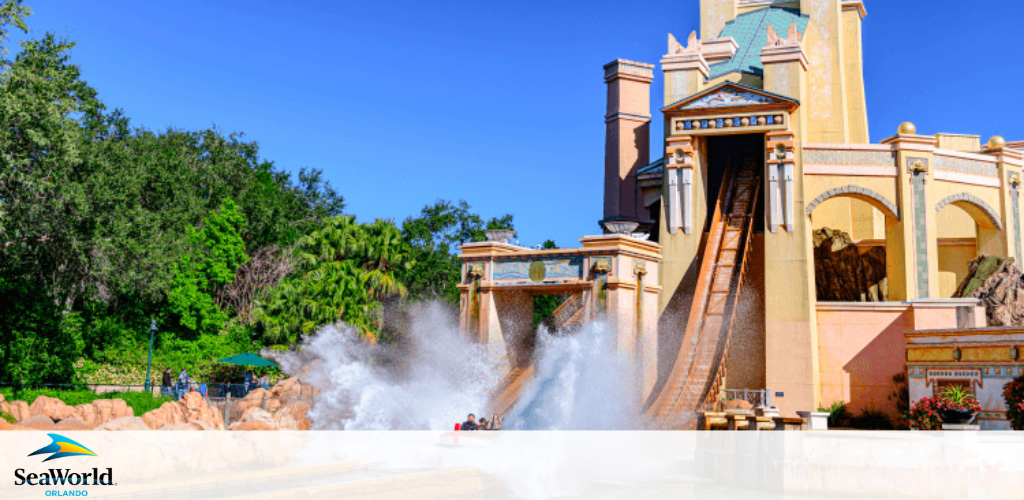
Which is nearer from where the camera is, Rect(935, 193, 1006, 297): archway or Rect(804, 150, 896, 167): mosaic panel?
Rect(804, 150, 896, 167): mosaic panel

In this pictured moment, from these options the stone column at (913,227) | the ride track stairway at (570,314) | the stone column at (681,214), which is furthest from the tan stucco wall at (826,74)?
the ride track stairway at (570,314)

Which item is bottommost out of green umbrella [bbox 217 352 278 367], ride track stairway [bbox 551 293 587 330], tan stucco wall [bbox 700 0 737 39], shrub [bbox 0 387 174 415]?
shrub [bbox 0 387 174 415]

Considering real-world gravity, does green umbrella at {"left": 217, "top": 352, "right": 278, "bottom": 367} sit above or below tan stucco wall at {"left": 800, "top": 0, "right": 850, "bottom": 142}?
below

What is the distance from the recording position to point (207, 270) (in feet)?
131

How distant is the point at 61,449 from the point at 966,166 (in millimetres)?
28230

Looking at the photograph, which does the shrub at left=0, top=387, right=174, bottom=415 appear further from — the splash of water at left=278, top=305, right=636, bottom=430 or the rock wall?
the splash of water at left=278, top=305, right=636, bottom=430

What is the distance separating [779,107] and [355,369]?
649 inches

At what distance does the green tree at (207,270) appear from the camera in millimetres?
37312

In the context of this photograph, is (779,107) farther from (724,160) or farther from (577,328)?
(577,328)

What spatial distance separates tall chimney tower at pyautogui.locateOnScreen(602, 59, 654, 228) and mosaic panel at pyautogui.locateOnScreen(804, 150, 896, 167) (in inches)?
333

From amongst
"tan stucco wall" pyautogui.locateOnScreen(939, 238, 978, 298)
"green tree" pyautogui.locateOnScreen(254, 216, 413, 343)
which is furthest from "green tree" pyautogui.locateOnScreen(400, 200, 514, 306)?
"tan stucco wall" pyautogui.locateOnScreen(939, 238, 978, 298)

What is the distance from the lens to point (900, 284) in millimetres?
28375

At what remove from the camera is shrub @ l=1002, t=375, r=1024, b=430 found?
61.8ft

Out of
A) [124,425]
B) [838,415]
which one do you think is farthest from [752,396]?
[124,425]
